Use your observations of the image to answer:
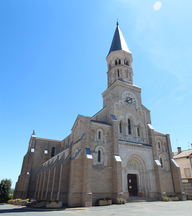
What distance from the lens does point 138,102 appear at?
31.1 metres

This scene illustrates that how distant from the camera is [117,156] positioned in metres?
22.7

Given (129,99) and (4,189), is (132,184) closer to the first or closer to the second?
(129,99)

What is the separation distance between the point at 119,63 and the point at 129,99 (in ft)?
29.7

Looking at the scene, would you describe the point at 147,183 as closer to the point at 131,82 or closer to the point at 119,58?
the point at 131,82

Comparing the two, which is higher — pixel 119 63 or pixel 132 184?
pixel 119 63

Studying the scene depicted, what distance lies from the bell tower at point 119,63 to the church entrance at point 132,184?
1774 centimetres

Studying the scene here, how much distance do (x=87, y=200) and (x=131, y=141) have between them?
36.8 ft

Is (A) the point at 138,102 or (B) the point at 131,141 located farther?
(A) the point at 138,102

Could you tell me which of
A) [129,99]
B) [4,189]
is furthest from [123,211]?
[4,189]

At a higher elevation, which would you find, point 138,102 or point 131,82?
point 131,82

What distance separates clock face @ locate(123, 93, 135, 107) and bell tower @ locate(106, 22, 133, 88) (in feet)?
11.6

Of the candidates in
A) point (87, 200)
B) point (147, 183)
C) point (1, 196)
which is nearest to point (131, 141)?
point (147, 183)

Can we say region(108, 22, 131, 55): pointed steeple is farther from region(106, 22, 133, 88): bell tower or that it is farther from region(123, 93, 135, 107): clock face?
region(123, 93, 135, 107): clock face

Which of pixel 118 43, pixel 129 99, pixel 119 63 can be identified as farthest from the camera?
pixel 118 43
